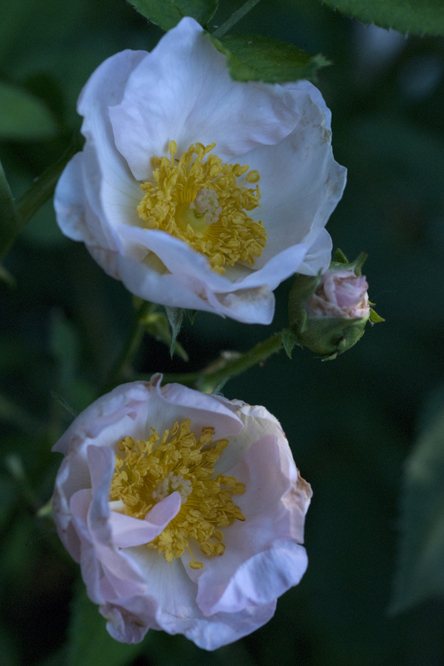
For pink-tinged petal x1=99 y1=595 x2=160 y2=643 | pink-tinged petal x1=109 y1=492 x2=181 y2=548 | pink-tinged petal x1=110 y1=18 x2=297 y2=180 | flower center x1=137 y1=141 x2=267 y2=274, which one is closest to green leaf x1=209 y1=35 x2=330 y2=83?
pink-tinged petal x1=110 y1=18 x2=297 y2=180

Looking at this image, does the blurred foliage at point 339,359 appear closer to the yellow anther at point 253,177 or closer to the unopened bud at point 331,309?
the yellow anther at point 253,177

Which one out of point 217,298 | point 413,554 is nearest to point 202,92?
point 217,298

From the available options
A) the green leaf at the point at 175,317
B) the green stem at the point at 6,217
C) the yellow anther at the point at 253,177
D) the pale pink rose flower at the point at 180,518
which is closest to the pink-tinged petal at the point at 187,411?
the pale pink rose flower at the point at 180,518

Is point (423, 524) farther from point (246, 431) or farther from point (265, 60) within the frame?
point (265, 60)

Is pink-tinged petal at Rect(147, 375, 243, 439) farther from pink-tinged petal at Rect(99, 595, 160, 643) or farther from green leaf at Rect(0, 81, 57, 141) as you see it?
green leaf at Rect(0, 81, 57, 141)

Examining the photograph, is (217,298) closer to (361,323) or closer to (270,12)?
(361,323)

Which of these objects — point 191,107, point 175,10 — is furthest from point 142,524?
point 175,10

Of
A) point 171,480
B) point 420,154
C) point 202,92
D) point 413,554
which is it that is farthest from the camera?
point 420,154
